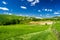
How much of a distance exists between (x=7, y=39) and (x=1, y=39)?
0.95m

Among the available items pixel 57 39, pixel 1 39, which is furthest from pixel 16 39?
pixel 57 39

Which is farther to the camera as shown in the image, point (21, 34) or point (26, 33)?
point (26, 33)

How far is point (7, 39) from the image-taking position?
24578mm

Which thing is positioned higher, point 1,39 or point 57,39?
point 1,39

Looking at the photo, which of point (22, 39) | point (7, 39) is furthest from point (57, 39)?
point (7, 39)

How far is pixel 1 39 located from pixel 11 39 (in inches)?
64.3

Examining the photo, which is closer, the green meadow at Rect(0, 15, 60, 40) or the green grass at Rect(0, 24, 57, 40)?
the green grass at Rect(0, 24, 57, 40)

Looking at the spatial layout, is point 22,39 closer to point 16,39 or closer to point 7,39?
point 16,39

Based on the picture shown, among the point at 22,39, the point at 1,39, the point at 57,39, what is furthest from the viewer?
the point at 57,39

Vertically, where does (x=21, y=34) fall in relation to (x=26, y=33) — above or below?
above

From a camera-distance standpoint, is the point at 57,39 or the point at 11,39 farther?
the point at 57,39

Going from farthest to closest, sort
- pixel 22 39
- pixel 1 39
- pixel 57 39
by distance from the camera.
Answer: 1. pixel 57 39
2. pixel 22 39
3. pixel 1 39

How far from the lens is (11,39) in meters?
25.0

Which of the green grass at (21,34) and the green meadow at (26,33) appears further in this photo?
the green meadow at (26,33)
